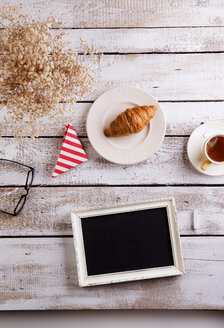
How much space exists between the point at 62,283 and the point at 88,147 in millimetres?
444

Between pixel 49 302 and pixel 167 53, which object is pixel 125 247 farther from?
pixel 167 53

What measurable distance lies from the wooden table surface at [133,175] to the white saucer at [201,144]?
0.03m

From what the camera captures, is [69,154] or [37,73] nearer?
[37,73]

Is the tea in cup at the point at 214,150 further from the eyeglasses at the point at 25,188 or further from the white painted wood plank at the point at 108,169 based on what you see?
the eyeglasses at the point at 25,188

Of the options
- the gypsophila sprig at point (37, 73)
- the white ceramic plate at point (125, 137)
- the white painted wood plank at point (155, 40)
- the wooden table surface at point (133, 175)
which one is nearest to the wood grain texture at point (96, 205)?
the wooden table surface at point (133, 175)

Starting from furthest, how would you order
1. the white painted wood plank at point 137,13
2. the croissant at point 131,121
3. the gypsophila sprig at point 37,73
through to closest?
the white painted wood plank at point 137,13, the croissant at point 131,121, the gypsophila sprig at point 37,73

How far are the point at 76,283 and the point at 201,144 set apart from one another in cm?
60

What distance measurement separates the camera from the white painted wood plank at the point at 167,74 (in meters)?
1.11

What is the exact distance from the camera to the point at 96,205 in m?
1.09

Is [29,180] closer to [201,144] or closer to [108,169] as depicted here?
[108,169]

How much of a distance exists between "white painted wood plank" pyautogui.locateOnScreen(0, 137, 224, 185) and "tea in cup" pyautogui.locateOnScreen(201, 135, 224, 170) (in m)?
0.07

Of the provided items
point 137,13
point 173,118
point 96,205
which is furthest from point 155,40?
point 96,205

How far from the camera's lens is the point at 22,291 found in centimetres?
108

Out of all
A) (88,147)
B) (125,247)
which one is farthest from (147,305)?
(88,147)
